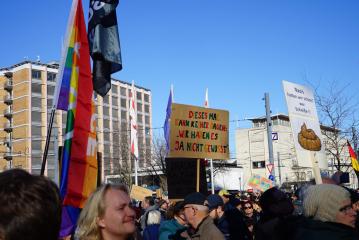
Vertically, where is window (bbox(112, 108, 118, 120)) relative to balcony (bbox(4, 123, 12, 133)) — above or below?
above

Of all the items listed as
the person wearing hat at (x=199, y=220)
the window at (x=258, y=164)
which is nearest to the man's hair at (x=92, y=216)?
the person wearing hat at (x=199, y=220)

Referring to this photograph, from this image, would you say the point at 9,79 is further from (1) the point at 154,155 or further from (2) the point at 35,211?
(2) the point at 35,211

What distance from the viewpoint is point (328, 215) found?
329cm

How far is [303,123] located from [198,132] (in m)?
1.84

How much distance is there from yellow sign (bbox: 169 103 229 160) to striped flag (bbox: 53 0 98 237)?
2.85 metres

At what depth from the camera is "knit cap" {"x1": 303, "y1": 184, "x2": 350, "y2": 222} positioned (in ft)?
10.8

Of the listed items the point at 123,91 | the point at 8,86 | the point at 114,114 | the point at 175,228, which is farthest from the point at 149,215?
A: the point at 123,91

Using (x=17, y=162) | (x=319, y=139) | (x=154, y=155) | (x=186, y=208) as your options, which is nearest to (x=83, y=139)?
(x=186, y=208)

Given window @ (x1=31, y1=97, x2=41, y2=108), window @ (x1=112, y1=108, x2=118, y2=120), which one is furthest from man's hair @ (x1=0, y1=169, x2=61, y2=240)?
window @ (x1=112, y1=108, x2=118, y2=120)

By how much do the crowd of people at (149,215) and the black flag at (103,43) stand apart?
77.7 inches

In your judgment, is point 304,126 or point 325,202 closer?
point 325,202

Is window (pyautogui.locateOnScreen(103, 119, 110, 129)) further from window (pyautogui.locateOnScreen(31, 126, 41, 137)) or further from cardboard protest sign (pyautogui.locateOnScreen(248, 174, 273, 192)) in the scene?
cardboard protest sign (pyautogui.locateOnScreen(248, 174, 273, 192))

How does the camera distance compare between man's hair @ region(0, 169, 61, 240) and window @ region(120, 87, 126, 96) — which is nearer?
man's hair @ region(0, 169, 61, 240)

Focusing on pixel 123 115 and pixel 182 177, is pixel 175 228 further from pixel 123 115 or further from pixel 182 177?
pixel 123 115
